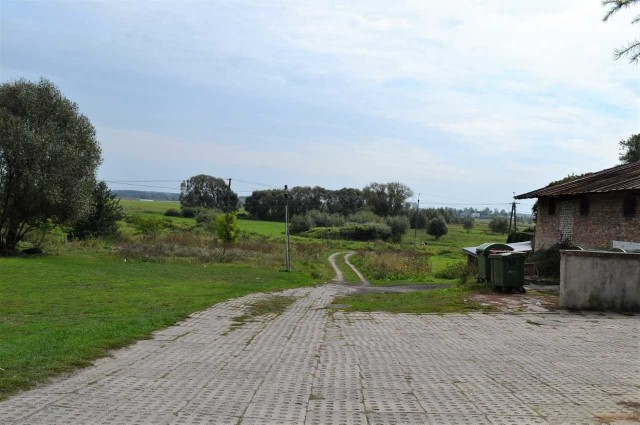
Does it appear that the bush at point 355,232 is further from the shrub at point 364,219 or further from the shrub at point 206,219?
the shrub at point 206,219

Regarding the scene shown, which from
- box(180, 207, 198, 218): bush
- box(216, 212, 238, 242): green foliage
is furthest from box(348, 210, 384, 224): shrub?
box(216, 212, 238, 242): green foliage

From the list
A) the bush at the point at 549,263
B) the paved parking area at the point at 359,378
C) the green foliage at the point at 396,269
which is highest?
the bush at the point at 549,263

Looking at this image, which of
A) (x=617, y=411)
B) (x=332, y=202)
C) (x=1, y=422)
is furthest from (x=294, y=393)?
(x=332, y=202)

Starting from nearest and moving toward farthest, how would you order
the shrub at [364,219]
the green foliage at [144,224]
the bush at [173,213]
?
the green foliage at [144,224]
the shrub at [364,219]
the bush at [173,213]

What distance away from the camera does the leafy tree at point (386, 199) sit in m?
128

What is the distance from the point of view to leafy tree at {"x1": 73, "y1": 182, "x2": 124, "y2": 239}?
5422 centimetres

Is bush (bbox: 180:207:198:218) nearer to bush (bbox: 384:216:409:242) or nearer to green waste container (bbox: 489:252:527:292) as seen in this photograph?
bush (bbox: 384:216:409:242)

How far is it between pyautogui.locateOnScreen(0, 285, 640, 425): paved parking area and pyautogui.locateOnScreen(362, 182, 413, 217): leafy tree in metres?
116

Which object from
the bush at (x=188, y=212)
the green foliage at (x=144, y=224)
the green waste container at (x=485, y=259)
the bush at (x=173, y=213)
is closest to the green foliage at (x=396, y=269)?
Answer: the green waste container at (x=485, y=259)

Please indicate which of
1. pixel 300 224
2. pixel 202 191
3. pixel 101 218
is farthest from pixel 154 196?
pixel 101 218

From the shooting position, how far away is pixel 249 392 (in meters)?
6.47

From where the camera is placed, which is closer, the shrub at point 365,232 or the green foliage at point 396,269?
the green foliage at point 396,269

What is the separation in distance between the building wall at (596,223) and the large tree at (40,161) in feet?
100

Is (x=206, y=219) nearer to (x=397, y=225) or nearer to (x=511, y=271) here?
(x=397, y=225)
